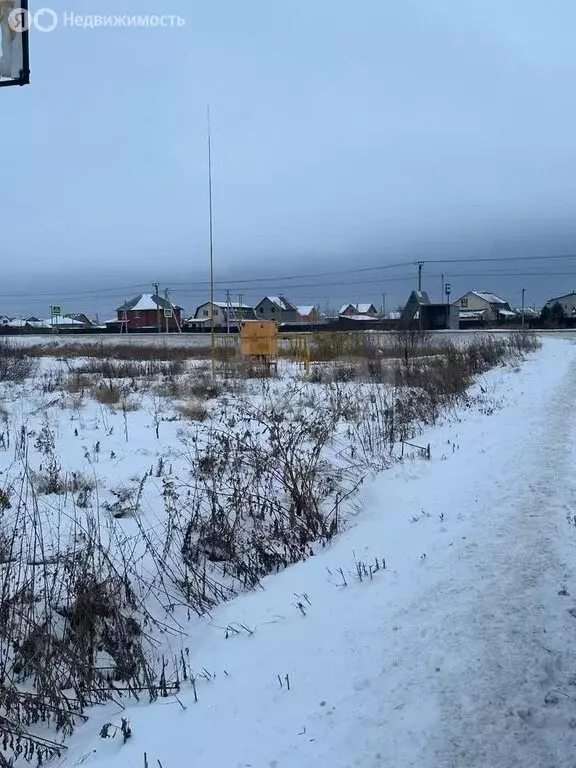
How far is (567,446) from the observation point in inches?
259

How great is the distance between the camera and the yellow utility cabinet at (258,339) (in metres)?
17.6

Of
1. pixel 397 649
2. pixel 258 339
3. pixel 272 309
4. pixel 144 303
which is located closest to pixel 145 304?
pixel 144 303

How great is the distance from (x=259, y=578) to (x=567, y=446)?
13.3 ft

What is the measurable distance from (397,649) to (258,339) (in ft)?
49.0

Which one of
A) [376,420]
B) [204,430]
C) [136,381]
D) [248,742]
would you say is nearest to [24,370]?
[136,381]

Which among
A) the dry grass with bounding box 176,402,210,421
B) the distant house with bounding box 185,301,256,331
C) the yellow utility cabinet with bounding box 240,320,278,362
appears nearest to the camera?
the dry grass with bounding box 176,402,210,421

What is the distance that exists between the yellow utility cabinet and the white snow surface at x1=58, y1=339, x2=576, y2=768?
12.8 m

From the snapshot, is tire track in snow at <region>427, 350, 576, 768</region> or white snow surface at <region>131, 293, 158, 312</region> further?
white snow surface at <region>131, 293, 158, 312</region>

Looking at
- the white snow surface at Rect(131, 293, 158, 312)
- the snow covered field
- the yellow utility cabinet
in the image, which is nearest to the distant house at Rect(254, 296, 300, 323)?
the white snow surface at Rect(131, 293, 158, 312)

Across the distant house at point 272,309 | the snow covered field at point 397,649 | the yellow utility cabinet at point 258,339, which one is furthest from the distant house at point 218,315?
the snow covered field at point 397,649

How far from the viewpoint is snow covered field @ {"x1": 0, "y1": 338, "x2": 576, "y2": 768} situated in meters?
2.33

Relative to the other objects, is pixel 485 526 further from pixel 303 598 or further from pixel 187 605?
pixel 187 605

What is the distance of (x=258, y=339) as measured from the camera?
17.6 m

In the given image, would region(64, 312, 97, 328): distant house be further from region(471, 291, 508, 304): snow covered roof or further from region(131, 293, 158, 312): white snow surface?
region(471, 291, 508, 304): snow covered roof
